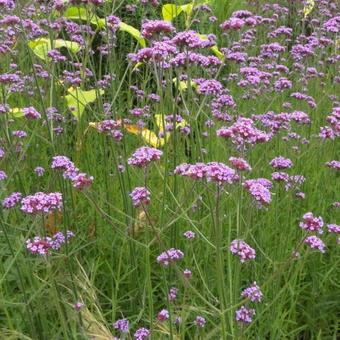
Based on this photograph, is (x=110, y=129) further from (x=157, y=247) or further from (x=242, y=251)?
(x=242, y=251)

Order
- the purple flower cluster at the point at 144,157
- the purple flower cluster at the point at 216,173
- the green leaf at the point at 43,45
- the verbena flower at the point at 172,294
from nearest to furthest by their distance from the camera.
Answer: the purple flower cluster at the point at 216,173, the purple flower cluster at the point at 144,157, the verbena flower at the point at 172,294, the green leaf at the point at 43,45

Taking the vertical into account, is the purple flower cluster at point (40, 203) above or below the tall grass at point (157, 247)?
above

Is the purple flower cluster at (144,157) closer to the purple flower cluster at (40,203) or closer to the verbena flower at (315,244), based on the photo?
the purple flower cluster at (40,203)

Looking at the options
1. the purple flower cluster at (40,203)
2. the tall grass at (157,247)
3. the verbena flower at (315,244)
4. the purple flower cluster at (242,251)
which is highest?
the purple flower cluster at (40,203)

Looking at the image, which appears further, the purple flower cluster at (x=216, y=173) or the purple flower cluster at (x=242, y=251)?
the purple flower cluster at (x=242, y=251)

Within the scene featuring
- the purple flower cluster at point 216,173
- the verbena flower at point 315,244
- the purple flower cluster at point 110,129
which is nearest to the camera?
the purple flower cluster at point 216,173

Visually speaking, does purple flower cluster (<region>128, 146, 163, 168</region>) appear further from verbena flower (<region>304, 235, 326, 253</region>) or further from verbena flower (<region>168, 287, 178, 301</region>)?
verbena flower (<region>168, 287, 178, 301</region>)

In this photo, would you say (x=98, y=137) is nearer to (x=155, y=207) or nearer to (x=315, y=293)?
(x=155, y=207)

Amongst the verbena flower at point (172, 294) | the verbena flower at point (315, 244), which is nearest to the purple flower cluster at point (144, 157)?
the verbena flower at point (315, 244)

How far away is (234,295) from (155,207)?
55.4 inches

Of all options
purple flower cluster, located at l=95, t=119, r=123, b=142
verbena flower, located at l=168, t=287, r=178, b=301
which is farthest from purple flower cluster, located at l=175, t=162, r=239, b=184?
purple flower cluster, located at l=95, t=119, r=123, b=142

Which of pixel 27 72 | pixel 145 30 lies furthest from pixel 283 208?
pixel 27 72

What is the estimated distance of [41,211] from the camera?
1.98 metres

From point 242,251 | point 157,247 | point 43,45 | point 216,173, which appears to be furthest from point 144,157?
point 43,45
